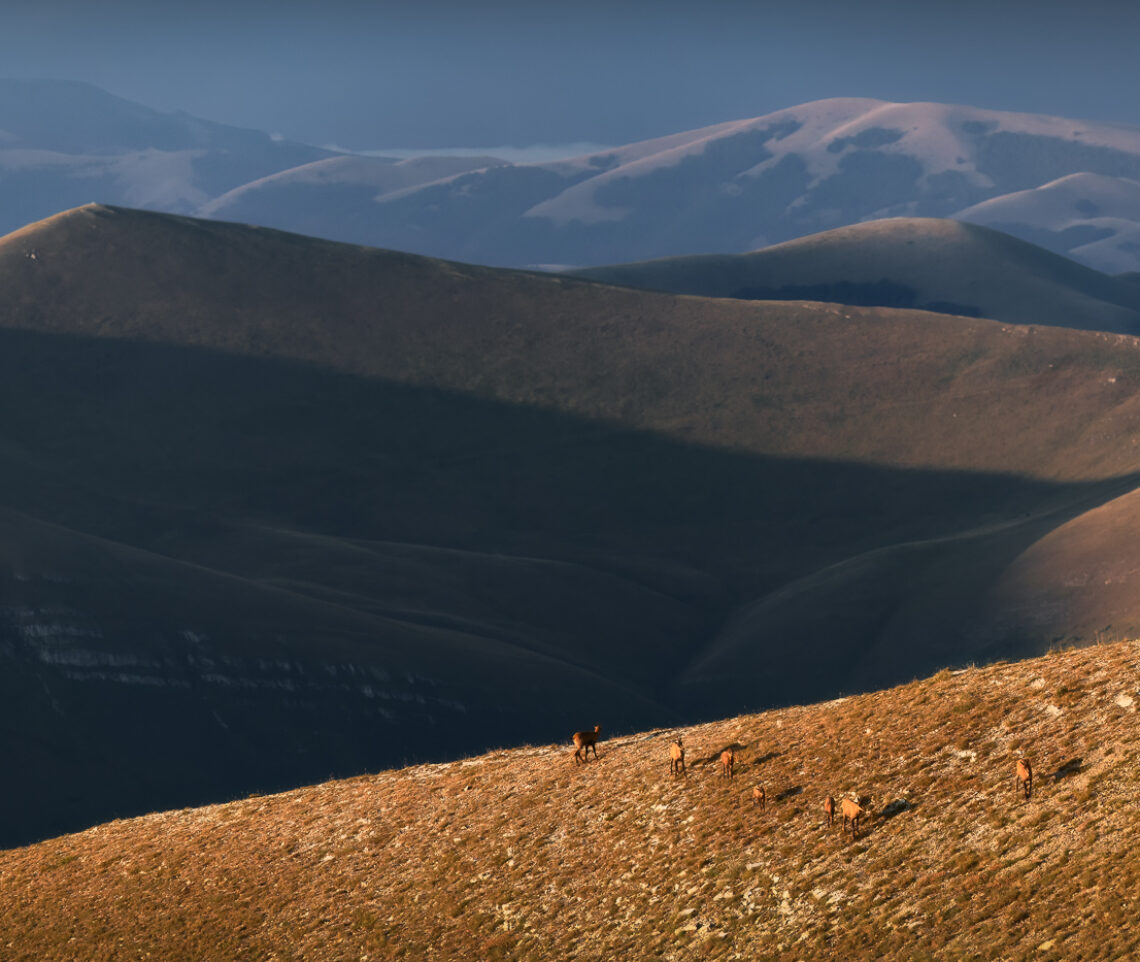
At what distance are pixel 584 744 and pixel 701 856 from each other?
6952 millimetres

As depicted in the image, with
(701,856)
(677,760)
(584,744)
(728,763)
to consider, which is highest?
(728,763)

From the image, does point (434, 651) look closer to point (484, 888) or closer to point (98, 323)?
point (484, 888)

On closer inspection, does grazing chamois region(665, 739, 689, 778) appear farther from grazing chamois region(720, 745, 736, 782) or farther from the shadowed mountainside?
the shadowed mountainside

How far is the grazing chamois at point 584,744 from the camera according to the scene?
30422 mm

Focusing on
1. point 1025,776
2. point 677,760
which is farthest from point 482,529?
point 1025,776

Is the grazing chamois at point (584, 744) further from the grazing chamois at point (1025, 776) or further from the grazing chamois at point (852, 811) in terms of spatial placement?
the grazing chamois at point (1025, 776)

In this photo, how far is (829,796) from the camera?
80.3 ft

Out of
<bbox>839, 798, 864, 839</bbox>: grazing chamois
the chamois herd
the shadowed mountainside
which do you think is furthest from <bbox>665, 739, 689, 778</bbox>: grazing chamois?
the shadowed mountainside

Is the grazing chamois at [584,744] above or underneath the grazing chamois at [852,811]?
underneath

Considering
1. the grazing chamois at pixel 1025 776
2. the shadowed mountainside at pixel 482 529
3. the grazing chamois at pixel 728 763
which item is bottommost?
the shadowed mountainside at pixel 482 529

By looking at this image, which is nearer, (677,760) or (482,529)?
(677,760)

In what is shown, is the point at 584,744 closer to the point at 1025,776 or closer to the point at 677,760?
the point at 677,760

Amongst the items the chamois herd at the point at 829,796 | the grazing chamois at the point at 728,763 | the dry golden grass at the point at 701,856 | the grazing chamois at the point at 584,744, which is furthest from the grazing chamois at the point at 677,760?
the grazing chamois at the point at 584,744

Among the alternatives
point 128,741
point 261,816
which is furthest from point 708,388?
point 261,816
